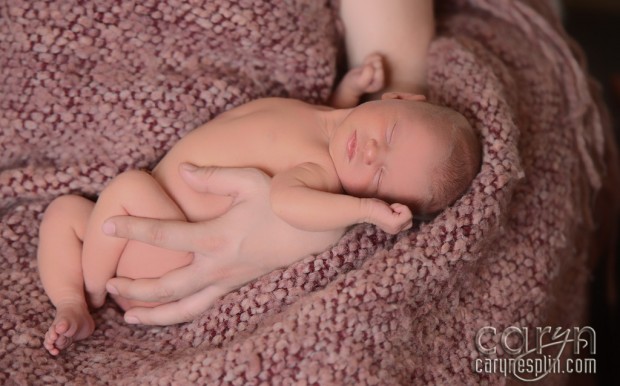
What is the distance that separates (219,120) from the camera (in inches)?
43.4

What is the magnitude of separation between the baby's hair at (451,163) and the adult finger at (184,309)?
33 centimetres

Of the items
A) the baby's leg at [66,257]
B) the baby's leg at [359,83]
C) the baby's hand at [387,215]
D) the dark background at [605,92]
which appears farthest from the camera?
the dark background at [605,92]

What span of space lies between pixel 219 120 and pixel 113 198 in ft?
0.67

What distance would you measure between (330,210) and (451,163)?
0.20 meters

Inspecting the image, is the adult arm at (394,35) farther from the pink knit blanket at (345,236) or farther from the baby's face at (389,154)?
the baby's face at (389,154)

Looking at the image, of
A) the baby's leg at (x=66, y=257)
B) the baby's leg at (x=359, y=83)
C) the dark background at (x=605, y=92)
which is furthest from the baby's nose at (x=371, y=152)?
the dark background at (x=605, y=92)

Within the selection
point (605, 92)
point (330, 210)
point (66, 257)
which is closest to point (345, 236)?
point (330, 210)

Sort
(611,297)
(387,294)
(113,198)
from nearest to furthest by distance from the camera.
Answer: (387,294) → (113,198) → (611,297)

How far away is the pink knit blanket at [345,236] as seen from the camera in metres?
0.92

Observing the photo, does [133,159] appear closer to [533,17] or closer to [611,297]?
[533,17]

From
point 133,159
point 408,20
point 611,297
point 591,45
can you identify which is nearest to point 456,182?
point 408,20

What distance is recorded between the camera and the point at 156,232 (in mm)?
989

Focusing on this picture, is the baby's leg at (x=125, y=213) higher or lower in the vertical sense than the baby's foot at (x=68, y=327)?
higher

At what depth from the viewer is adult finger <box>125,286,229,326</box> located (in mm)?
1030
